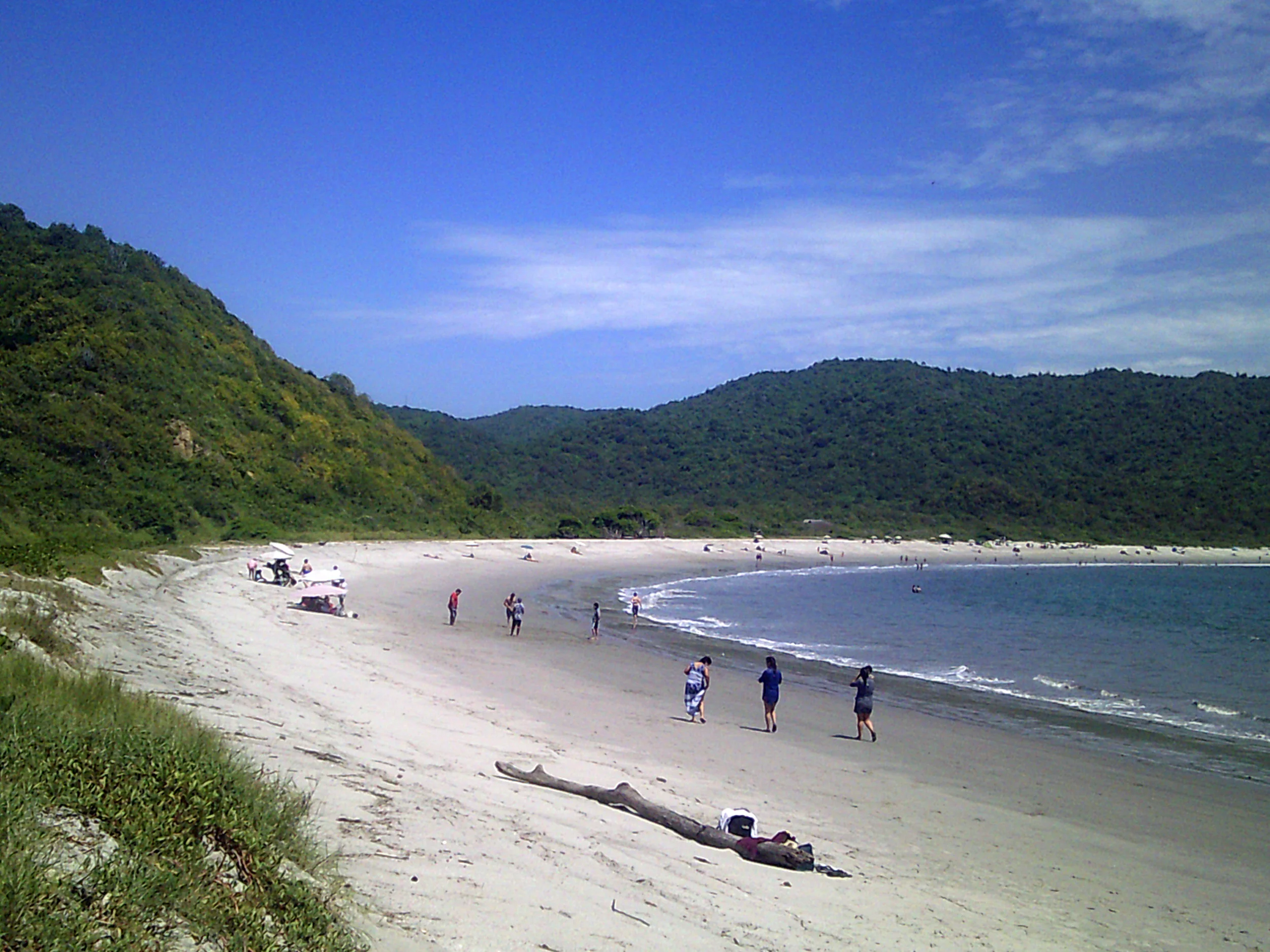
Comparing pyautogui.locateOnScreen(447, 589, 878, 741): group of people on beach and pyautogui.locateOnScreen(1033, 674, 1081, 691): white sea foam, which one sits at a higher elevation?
pyautogui.locateOnScreen(447, 589, 878, 741): group of people on beach

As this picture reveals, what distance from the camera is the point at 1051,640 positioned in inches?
1267

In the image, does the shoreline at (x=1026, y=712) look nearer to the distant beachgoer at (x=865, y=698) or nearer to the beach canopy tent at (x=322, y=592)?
the distant beachgoer at (x=865, y=698)

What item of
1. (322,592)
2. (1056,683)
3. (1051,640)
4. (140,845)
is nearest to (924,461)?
(1051,640)

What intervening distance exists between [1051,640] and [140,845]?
3330cm

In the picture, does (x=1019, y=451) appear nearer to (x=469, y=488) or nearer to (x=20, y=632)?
(x=469, y=488)

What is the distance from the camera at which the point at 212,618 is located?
18281 mm

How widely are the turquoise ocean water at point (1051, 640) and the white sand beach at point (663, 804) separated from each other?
3.88 meters

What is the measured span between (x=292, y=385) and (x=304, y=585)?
44.9 meters

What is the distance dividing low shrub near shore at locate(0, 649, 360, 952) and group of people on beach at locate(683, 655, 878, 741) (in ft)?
37.2

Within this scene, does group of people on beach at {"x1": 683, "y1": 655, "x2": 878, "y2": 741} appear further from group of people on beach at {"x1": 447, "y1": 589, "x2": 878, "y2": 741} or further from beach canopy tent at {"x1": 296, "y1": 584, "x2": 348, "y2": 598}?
beach canopy tent at {"x1": 296, "y1": 584, "x2": 348, "y2": 598}

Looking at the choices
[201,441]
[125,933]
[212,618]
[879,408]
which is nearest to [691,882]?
[125,933]

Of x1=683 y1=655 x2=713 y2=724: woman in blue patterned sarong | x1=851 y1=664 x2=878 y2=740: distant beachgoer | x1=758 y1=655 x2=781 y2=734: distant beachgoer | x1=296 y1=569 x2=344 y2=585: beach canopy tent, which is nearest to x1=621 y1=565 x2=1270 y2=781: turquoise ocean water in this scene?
x1=851 y1=664 x2=878 y2=740: distant beachgoer

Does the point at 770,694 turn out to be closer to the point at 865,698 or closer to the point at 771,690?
the point at 771,690

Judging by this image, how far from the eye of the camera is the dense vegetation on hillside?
355 ft
